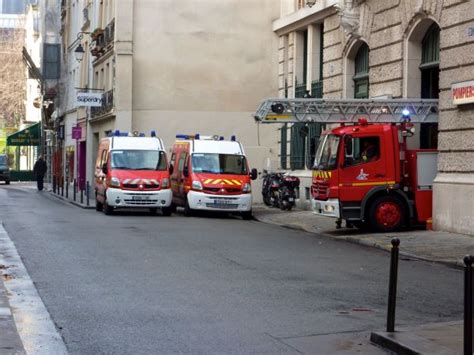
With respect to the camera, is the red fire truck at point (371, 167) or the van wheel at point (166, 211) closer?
the red fire truck at point (371, 167)

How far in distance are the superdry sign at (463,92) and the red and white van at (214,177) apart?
8361 millimetres

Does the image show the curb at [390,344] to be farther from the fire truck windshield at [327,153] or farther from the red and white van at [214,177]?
the red and white van at [214,177]

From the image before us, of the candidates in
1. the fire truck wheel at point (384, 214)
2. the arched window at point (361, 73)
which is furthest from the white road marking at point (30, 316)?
the arched window at point (361, 73)

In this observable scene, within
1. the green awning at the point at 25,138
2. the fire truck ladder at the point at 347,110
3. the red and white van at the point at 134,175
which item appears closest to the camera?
the fire truck ladder at the point at 347,110

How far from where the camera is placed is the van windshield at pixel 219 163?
25.7m

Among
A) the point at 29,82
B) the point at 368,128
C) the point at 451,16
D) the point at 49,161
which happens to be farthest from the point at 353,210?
the point at 29,82

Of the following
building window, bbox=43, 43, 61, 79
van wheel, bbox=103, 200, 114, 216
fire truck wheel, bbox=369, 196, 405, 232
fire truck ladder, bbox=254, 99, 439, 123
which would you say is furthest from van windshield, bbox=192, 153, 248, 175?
building window, bbox=43, 43, 61, 79

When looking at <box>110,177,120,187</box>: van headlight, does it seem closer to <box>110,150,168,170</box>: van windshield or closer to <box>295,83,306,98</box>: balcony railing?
<box>110,150,168,170</box>: van windshield

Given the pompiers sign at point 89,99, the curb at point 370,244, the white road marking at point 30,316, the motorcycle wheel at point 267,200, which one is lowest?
the curb at point 370,244

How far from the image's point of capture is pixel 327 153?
1956cm

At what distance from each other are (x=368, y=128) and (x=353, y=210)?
191 centimetres

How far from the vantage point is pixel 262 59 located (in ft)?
117

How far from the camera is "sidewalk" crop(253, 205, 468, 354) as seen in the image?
737cm

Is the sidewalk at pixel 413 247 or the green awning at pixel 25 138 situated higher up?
the green awning at pixel 25 138
